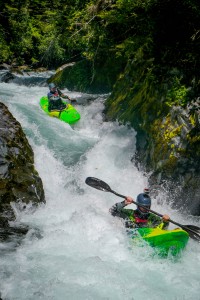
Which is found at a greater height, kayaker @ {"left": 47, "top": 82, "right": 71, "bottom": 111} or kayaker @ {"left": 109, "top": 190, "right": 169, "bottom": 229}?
kayaker @ {"left": 109, "top": 190, "right": 169, "bottom": 229}

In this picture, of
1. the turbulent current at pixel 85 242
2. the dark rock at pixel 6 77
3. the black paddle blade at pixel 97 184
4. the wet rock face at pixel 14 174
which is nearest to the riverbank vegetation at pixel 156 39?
the turbulent current at pixel 85 242

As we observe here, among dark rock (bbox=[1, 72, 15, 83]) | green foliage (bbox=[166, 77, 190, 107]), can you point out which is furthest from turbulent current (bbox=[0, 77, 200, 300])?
dark rock (bbox=[1, 72, 15, 83])

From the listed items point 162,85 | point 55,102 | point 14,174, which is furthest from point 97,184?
point 55,102

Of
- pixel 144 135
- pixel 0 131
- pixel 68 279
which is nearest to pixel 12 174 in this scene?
pixel 0 131

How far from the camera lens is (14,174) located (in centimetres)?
633

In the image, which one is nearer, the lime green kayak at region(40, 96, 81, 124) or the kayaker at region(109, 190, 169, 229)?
the kayaker at region(109, 190, 169, 229)

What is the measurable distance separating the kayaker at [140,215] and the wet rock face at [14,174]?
5.58ft

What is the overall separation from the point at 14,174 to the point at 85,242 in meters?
1.91

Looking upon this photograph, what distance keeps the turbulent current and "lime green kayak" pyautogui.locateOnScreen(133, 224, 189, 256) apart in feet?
0.54

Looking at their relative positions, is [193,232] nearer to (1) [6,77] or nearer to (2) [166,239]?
(2) [166,239]

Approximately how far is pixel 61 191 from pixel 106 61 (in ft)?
25.2

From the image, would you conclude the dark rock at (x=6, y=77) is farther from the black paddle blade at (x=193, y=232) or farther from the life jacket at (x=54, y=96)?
the black paddle blade at (x=193, y=232)

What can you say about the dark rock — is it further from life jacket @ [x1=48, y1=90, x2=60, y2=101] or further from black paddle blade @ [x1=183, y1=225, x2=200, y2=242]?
black paddle blade @ [x1=183, y1=225, x2=200, y2=242]

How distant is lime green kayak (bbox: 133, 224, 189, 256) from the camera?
473cm
